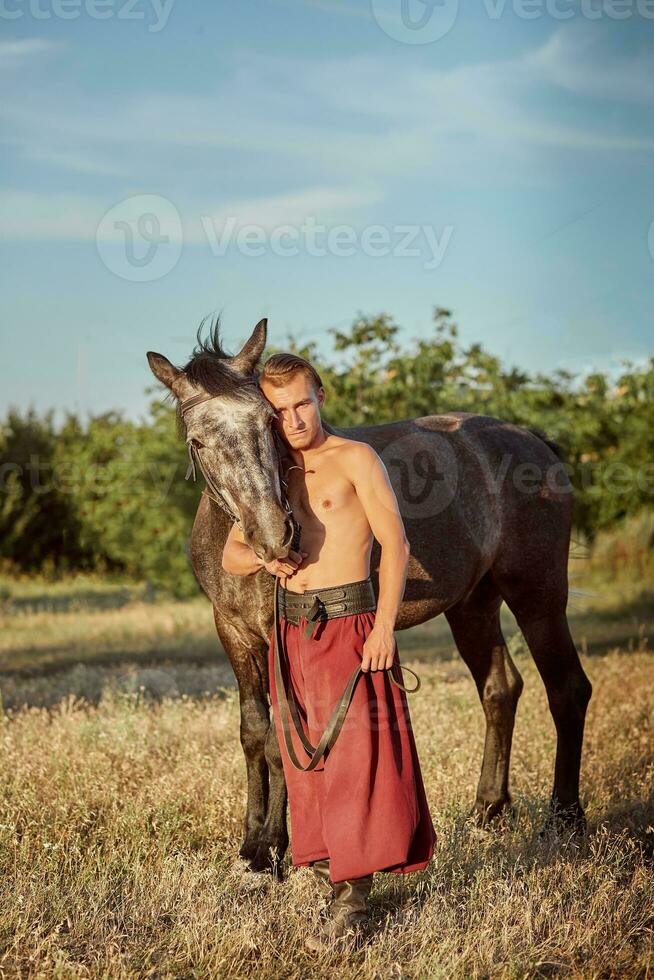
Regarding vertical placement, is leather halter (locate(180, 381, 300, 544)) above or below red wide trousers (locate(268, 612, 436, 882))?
above

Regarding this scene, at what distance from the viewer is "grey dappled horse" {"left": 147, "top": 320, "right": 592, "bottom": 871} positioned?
153 inches

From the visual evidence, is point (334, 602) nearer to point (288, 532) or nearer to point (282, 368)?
point (288, 532)

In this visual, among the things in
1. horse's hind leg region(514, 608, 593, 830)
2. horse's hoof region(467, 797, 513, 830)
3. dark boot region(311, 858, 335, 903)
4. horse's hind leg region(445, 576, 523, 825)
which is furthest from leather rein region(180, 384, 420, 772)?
horse's hind leg region(445, 576, 523, 825)

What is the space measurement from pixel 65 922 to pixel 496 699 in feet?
10.3

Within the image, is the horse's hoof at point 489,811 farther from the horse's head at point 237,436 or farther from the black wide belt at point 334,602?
the horse's head at point 237,436

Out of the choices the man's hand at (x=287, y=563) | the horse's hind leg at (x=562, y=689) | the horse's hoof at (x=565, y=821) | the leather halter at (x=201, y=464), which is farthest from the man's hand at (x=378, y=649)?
the horse's hind leg at (x=562, y=689)

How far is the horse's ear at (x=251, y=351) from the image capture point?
4.20 meters

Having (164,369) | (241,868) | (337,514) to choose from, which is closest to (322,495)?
(337,514)

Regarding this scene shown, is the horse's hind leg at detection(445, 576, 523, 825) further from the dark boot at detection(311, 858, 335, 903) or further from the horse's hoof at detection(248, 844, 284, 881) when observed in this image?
the dark boot at detection(311, 858, 335, 903)

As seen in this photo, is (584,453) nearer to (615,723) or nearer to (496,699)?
(615,723)

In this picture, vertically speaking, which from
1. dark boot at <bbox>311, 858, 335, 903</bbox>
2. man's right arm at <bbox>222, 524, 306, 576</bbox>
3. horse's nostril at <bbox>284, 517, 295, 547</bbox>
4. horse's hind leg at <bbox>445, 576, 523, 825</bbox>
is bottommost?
dark boot at <bbox>311, 858, 335, 903</bbox>

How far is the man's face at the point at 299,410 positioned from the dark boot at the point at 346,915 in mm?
1638

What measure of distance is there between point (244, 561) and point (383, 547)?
59 cm

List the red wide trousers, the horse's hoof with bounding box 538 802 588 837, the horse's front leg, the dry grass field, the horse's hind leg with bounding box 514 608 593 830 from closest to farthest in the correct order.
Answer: the dry grass field → the red wide trousers → the horse's front leg → the horse's hoof with bounding box 538 802 588 837 → the horse's hind leg with bounding box 514 608 593 830
